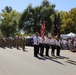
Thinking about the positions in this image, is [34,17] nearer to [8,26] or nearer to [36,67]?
[8,26]

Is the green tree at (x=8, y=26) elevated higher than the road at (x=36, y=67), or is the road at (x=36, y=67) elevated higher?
the green tree at (x=8, y=26)

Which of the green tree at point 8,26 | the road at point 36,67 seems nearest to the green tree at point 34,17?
the green tree at point 8,26

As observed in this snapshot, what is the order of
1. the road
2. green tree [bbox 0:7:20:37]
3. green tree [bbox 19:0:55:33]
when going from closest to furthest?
the road
green tree [bbox 19:0:55:33]
green tree [bbox 0:7:20:37]

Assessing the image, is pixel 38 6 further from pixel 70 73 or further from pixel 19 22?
pixel 70 73

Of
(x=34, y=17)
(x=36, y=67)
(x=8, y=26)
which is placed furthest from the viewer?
(x=8, y=26)

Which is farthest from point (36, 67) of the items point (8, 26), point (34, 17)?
point (8, 26)

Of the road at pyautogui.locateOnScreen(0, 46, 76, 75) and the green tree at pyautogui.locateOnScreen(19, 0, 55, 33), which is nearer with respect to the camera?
the road at pyautogui.locateOnScreen(0, 46, 76, 75)

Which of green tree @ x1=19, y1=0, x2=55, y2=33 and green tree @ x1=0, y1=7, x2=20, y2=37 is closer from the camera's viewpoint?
green tree @ x1=19, y1=0, x2=55, y2=33

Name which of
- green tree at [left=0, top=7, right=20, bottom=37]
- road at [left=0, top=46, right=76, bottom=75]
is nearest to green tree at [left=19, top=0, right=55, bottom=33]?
green tree at [left=0, top=7, right=20, bottom=37]

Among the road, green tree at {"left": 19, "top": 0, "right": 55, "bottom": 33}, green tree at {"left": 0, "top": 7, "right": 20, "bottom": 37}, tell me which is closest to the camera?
the road

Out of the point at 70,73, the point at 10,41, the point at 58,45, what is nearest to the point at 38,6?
the point at 10,41

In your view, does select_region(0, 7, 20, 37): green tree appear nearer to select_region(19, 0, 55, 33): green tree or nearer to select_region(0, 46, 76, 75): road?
select_region(19, 0, 55, 33): green tree

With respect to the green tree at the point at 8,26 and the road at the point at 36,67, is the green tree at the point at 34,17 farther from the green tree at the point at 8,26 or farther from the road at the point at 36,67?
the road at the point at 36,67

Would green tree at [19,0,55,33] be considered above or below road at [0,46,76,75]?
above
